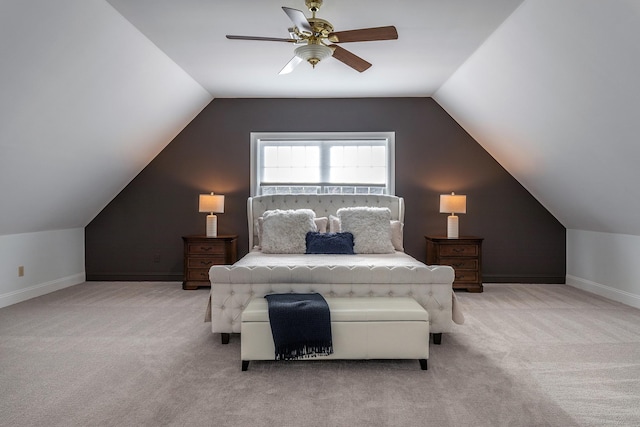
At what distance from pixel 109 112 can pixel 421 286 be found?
3459 mm

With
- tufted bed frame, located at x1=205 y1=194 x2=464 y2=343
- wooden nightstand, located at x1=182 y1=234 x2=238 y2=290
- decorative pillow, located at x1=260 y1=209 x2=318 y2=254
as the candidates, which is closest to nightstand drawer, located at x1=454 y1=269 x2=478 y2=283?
decorative pillow, located at x1=260 y1=209 x2=318 y2=254

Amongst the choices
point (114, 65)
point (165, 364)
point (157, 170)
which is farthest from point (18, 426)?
point (157, 170)

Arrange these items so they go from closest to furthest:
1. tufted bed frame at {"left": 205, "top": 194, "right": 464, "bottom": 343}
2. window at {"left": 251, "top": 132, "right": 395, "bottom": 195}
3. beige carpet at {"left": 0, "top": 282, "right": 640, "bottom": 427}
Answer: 1. beige carpet at {"left": 0, "top": 282, "right": 640, "bottom": 427}
2. tufted bed frame at {"left": 205, "top": 194, "right": 464, "bottom": 343}
3. window at {"left": 251, "top": 132, "right": 395, "bottom": 195}

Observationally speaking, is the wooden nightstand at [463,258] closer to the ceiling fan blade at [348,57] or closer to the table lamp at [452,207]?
the table lamp at [452,207]

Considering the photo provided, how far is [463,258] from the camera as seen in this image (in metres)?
5.54

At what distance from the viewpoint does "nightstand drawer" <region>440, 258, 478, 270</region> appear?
18.1ft

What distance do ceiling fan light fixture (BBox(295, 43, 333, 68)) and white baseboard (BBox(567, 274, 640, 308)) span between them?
4.16m

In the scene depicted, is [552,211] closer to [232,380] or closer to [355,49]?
[355,49]

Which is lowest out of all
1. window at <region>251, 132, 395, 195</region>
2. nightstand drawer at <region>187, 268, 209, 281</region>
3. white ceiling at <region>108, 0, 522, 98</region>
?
nightstand drawer at <region>187, 268, 209, 281</region>

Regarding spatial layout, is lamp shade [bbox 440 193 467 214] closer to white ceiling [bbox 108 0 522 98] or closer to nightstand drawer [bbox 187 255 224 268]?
white ceiling [bbox 108 0 522 98]

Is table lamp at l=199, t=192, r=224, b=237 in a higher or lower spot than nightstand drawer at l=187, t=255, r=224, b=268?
higher

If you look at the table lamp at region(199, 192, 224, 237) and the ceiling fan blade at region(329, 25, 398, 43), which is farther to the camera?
the table lamp at region(199, 192, 224, 237)

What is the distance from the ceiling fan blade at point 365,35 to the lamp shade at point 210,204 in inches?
125

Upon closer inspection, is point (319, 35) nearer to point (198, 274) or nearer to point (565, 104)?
point (565, 104)
